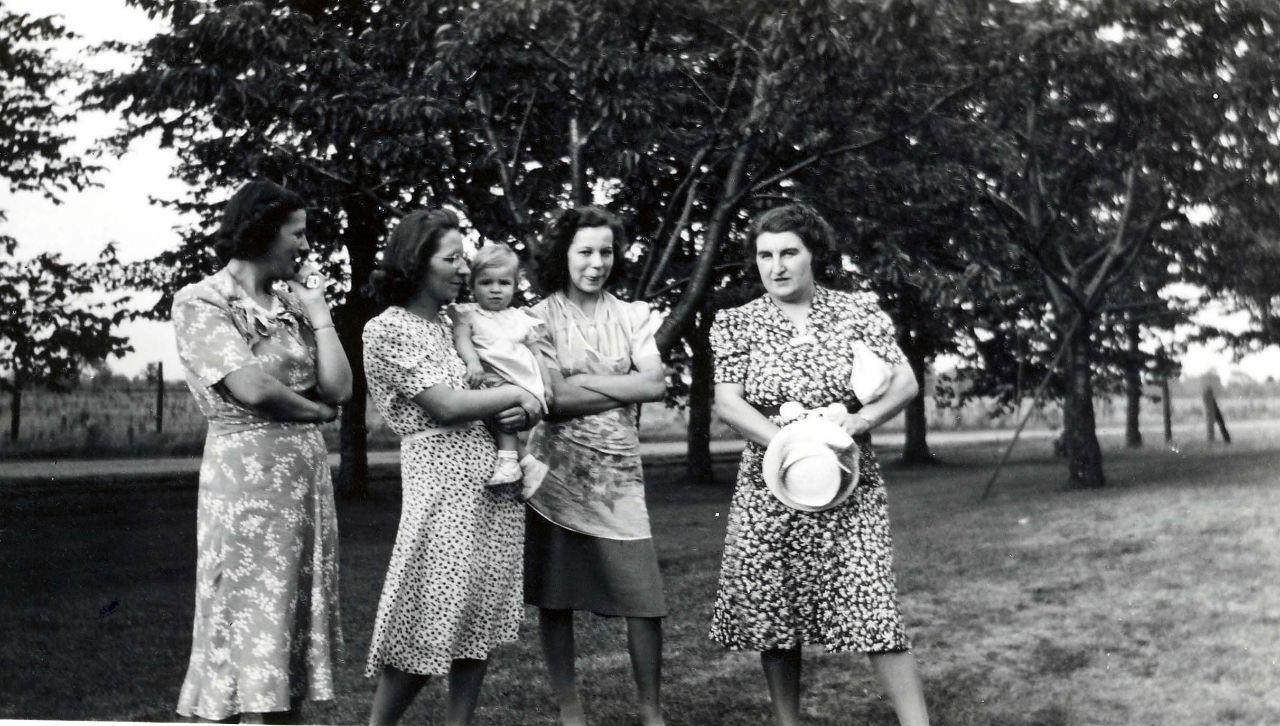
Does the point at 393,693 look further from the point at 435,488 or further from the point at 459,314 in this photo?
the point at 459,314

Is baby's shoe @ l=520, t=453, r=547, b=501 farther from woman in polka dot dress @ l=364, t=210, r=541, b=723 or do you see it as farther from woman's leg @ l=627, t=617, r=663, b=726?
woman's leg @ l=627, t=617, r=663, b=726

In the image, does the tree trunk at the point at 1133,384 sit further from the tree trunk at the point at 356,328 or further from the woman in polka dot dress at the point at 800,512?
the tree trunk at the point at 356,328

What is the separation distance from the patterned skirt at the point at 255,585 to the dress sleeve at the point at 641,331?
33.8 inches

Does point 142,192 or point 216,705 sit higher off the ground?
point 142,192

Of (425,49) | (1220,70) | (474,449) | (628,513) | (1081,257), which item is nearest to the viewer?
(474,449)

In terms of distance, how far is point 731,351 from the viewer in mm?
2596

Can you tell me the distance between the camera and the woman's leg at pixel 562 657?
2.66 metres

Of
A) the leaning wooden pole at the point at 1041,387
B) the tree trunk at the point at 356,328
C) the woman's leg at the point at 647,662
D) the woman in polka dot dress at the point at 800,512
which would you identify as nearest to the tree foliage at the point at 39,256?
the tree trunk at the point at 356,328

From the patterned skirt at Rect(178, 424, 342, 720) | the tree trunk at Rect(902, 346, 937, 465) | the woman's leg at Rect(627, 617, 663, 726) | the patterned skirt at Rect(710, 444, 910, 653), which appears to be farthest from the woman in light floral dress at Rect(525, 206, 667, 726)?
the tree trunk at Rect(902, 346, 937, 465)

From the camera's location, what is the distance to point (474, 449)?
2.46 meters

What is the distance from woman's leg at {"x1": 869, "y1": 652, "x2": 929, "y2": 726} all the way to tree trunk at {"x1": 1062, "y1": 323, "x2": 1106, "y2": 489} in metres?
1.73

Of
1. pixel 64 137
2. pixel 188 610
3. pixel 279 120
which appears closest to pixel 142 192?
pixel 64 137

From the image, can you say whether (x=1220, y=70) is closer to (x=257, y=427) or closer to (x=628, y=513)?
(x=628, y=513)

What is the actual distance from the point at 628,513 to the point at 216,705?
102 cm
